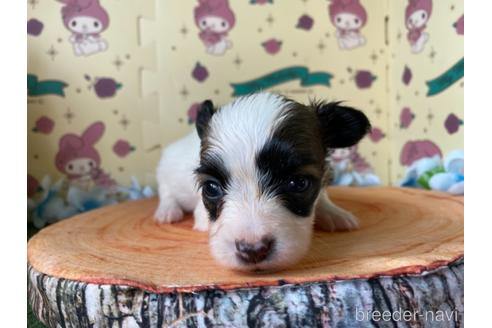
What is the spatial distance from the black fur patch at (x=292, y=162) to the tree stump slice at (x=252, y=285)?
186 millimetres

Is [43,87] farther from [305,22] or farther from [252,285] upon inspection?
[252,285]

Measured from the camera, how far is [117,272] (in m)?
1.25

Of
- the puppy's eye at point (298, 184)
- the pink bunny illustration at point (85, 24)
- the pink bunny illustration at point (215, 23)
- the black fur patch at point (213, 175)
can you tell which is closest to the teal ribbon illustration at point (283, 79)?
the pink bunny illustration at point (215, 23)

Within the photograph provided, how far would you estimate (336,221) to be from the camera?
69.0 inches

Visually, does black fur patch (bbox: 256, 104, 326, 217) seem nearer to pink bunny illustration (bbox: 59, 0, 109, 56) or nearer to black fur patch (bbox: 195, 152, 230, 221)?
black fur patch (bbox: 195, 152, 230, 221)

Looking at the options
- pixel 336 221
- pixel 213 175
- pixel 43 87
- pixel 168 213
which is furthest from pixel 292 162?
pixel 43 87

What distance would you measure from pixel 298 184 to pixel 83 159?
1.71 metres

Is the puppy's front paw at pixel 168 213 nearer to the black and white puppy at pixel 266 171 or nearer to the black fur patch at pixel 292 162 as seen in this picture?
the black and white puppy at pixel 266 171

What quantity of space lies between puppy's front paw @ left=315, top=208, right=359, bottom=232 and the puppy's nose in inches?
23.9

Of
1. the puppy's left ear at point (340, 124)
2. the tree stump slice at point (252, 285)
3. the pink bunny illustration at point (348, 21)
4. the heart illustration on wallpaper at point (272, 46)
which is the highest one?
the pink bunny illustration at point (348, 21)

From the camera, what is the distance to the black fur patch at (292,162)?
52.1 inches

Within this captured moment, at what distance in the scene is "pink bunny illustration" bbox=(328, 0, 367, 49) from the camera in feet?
7.26

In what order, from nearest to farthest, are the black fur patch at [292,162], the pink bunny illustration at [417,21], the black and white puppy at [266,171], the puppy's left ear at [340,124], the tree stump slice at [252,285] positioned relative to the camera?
the tree stump slice at [252,285] → the black and white puppy at [266,171] → the black fur patch at [292,162] → the puppy's left ear at [340,124] → the pink bunny illustration at [417,21]
